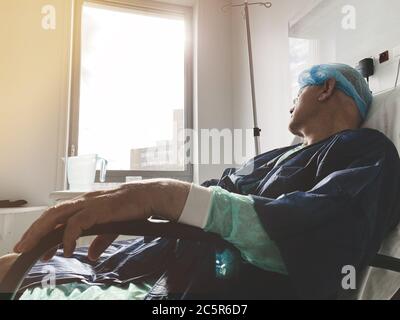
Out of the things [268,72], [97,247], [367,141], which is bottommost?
[97,247]

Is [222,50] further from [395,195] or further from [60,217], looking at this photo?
[60,217]

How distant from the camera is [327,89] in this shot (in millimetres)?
1011

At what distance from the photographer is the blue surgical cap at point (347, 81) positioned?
0.96 metres

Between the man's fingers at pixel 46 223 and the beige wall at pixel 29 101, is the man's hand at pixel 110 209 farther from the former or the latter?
the beige wall at pixel 29 101

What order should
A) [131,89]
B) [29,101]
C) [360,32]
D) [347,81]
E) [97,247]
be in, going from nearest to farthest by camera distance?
[97,247]
[347,81]
[360,32]
[29,101]
[131,89]

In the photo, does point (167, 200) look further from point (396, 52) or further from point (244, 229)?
point (396, 52)

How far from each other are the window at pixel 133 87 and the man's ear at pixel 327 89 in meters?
1.62

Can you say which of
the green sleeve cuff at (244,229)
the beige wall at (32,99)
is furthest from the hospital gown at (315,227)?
the beige wall at (32,99)

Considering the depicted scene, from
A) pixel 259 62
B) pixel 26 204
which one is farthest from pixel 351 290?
pixel 26 204

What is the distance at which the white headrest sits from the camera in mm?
810

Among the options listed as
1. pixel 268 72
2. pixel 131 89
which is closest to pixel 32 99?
pixel 131 89

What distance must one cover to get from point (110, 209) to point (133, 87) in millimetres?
2082

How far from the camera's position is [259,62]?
7.20 ft

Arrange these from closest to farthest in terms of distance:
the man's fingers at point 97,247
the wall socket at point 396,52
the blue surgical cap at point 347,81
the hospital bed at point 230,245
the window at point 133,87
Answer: the hospital bed at point 230,245 < the man's fingers at point 97,247 < the blue surgical cap at point 347,81 < the wall socket at point 396,52 < the window at point 133,87
